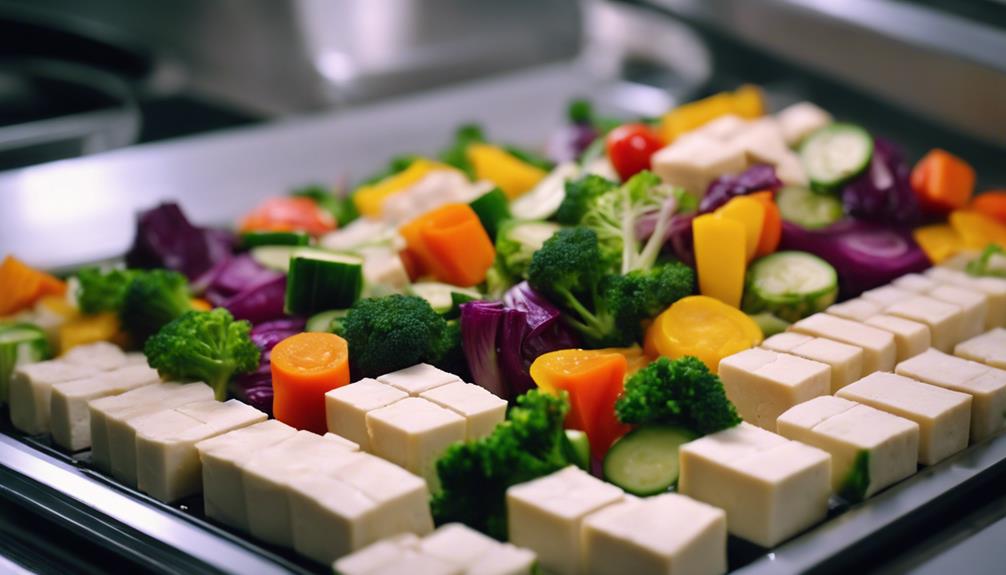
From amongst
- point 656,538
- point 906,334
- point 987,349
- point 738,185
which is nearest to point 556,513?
point 656,538

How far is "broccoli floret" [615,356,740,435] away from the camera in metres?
1.95

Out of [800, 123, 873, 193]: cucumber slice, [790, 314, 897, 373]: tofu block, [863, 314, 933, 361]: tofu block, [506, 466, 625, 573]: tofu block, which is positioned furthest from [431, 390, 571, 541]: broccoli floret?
[800, 123, 873, 193]: cucumber slice

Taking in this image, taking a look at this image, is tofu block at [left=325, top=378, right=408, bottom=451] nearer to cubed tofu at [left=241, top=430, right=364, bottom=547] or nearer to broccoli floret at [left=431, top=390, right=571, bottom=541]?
cubed tofu at [left=241, top=430, right=364, bottom=547]

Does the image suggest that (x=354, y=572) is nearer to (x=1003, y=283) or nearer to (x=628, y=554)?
(x=628, y=554)

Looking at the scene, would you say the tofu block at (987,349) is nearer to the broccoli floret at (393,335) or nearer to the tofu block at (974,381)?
the tofu block at (974,381)

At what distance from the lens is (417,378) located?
2158 mm

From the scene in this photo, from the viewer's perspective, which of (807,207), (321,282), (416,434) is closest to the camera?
(416,434)

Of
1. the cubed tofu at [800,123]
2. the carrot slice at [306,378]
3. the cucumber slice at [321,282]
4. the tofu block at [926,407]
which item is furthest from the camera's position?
the cubed tofu at [800,123]

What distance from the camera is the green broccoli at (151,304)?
102 inches

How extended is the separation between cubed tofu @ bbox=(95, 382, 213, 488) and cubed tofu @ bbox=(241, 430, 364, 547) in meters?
0.30

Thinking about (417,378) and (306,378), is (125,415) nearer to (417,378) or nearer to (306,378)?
(306,378)

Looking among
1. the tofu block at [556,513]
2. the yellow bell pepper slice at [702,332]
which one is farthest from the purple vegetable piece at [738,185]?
the tofu block at [556,513]

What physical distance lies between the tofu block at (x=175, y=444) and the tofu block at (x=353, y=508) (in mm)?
283

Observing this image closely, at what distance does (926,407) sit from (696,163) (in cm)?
92
